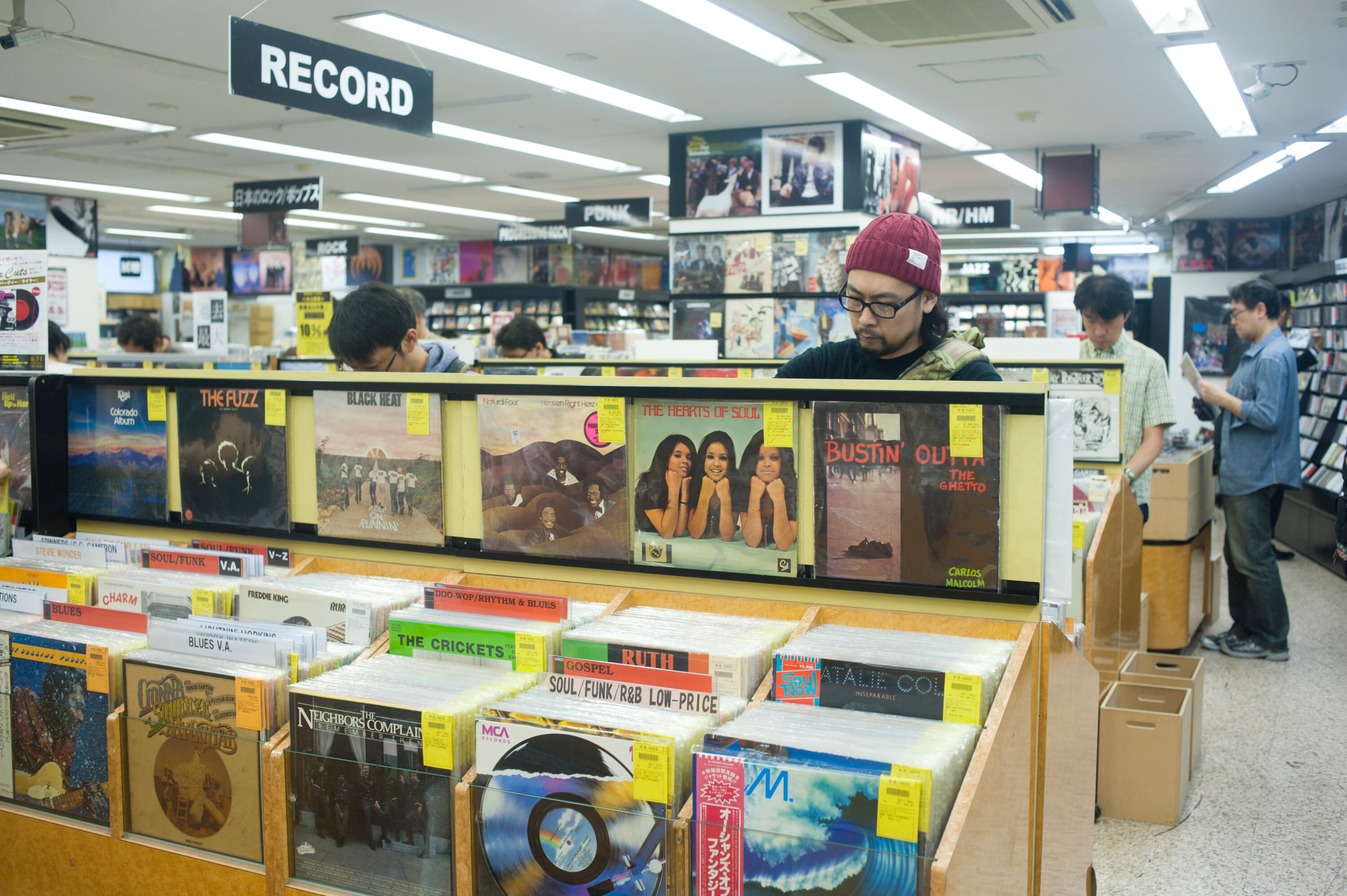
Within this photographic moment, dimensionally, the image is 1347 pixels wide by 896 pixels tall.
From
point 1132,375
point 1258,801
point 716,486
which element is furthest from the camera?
point 1132,375

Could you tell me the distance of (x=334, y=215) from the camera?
14.6 metres

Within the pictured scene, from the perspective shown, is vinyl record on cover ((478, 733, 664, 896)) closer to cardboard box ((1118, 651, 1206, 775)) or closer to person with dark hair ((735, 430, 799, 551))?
person with dark hair ((735, 430, 799, 551))

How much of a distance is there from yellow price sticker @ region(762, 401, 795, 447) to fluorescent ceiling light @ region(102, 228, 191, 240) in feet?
58.5

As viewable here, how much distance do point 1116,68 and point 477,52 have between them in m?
4.10

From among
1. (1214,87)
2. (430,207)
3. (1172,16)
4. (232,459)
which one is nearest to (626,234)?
(430,207)

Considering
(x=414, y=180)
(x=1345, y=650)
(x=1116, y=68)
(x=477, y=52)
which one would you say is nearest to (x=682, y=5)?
(x=477, y=52)

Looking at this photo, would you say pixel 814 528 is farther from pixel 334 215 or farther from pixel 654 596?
pixel 334 215

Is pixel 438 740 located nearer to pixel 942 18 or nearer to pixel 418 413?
pixel 418 413

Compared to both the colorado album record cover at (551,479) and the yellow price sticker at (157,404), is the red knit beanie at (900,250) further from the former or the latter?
the yellow price sticker at (157,404)

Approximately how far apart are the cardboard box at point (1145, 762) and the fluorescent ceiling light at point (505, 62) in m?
4.96

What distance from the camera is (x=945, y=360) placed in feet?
6.37

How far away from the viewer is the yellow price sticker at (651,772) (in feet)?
4.65

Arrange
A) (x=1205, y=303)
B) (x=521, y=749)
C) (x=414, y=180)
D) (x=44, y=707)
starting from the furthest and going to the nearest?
(x=1205, y=303), (x=414, y=180), (x=44, y=707), (x=521, y=749)

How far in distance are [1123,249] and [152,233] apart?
1735cm
